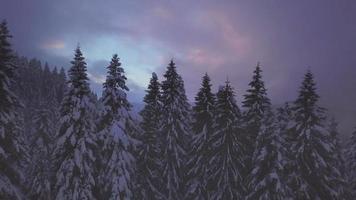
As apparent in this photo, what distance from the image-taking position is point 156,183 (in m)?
38.7

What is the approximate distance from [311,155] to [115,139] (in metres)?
16.4

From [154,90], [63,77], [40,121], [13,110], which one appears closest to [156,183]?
[154,90]

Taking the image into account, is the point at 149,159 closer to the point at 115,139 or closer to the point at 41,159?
the point at 115,139

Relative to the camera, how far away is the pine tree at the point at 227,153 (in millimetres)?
36000

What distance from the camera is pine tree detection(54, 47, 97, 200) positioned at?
2881 cm

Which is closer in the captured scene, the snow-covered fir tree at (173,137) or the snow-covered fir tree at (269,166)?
the snow-covered fir tree at (269,166)

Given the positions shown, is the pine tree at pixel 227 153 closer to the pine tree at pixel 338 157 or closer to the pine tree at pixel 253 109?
the pine tree at pixel 253 109

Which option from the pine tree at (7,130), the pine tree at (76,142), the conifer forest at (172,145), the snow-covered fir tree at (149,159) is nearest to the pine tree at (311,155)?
the conifer forest at (172,145)

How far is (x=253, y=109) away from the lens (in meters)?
37.9

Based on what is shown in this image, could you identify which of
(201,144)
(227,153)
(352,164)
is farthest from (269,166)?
(352,164)

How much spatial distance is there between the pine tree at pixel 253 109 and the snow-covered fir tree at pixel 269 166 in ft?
11.6

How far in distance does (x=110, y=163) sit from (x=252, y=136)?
14563mm

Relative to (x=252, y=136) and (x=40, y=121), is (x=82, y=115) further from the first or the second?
(x=40, y=121)

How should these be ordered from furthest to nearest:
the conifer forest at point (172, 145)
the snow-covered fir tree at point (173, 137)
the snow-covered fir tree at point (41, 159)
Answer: the snow-covered fir tree at point (41, 159) → the snow-covered fir tree at point (173, 137) → the conifer forest at point (172, 145)
